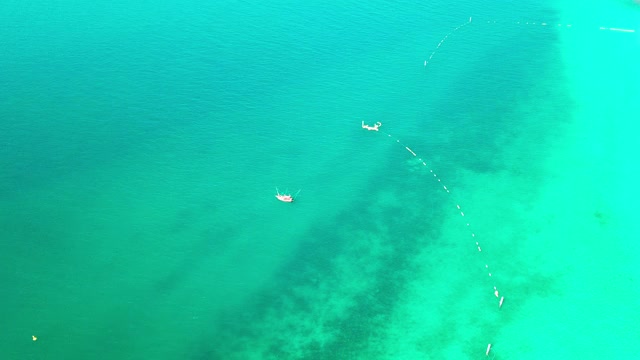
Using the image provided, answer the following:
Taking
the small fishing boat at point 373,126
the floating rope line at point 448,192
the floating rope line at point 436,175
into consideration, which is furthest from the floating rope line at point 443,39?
the floating rope line at point 448,192

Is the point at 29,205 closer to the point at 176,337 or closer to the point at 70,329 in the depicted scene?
the point at 70,329

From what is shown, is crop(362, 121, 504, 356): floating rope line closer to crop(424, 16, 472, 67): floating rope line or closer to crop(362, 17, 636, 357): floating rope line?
crop(362, 17, 636, 357): floating rope line

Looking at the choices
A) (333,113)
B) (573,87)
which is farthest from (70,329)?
(573,87)

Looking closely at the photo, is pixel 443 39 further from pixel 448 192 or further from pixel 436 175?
pixel 448 192

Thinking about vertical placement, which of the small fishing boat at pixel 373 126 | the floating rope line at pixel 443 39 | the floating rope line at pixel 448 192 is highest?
the floating rope line at pixel 443 39

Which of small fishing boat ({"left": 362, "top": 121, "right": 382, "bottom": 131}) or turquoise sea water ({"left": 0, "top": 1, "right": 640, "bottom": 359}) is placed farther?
small fishing boat ({"left": 362, "top": 121, "right": 382, "bottom": 131})

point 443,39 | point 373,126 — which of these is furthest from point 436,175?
point 443,39

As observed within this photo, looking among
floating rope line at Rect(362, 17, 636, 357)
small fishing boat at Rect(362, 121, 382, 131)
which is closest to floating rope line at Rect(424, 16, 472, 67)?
floating rope line at Rect(362, 17, 636, 357)

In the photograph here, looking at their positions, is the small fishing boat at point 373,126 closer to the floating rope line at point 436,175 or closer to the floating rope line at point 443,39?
the floating rope line at point 436,175
